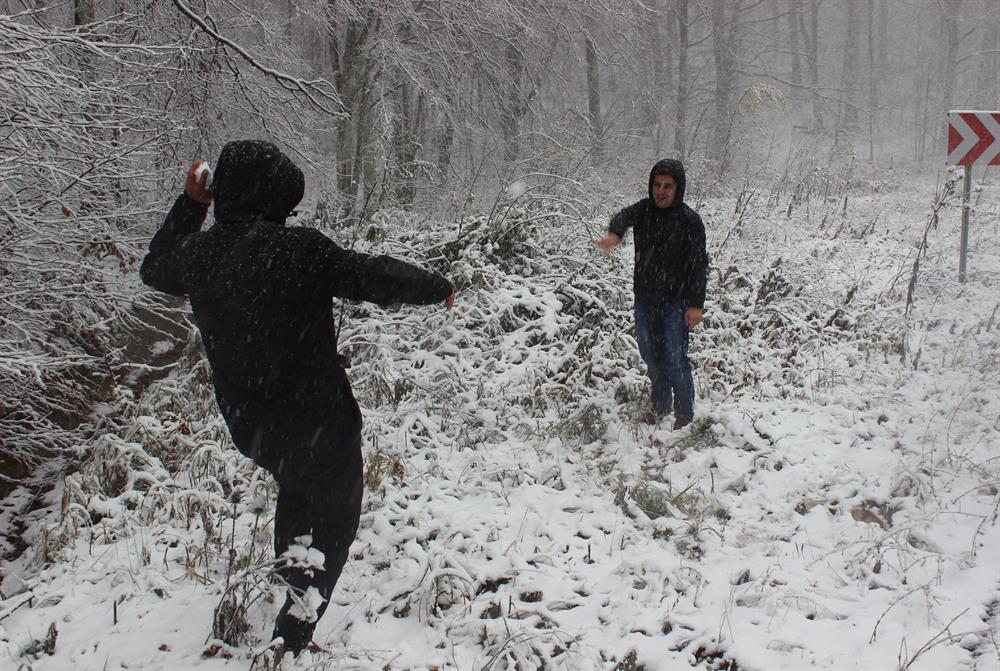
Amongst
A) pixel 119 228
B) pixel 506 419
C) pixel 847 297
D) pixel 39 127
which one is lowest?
pixel 506 419

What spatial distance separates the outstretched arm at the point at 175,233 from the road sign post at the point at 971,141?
8.76 metres

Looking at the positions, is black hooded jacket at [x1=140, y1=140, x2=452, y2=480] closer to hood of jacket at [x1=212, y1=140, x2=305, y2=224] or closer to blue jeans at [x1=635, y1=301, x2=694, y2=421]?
hood of jacket at [x1=212, y1=140, x2=305, y2=224]

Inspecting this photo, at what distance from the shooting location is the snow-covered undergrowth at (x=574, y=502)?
2844 millimetres

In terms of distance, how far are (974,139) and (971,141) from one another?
4 centimetres

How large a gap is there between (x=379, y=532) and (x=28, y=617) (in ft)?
5.59

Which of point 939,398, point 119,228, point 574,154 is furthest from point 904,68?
point 119,228

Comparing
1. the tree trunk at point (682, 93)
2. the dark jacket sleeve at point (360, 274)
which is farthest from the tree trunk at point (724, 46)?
the dark jacket sleeve at point (360, 274)

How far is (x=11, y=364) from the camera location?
3963mm

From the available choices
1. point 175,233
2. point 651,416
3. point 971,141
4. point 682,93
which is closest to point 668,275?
point 651,416

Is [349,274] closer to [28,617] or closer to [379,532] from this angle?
[379,532]

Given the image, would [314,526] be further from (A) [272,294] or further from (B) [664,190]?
(B) [664,190]

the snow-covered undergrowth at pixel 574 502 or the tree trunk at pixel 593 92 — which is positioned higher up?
the tree trunk at pixel 593 92

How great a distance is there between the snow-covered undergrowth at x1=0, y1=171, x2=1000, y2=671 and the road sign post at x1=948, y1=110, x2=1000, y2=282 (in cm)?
172

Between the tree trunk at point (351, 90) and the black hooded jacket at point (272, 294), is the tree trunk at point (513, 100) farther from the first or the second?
the black hooded jacket at point (272, 294)
